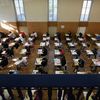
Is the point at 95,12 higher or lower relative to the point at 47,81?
lower

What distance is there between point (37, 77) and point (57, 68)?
998cm

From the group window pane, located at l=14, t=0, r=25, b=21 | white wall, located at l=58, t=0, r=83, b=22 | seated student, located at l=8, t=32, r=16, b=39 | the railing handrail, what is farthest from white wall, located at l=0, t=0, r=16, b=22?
the railing handrail

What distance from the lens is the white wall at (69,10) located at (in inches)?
690

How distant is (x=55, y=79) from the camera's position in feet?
4.65

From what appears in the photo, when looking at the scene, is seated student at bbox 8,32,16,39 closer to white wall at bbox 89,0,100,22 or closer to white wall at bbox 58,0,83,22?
white wall at bbox 58,0,83,22

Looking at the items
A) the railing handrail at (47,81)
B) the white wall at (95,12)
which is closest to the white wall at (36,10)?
the white wall at (95,12)

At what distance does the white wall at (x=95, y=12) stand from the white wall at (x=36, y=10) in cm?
615

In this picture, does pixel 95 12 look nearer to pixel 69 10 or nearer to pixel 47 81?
pixel 69 10

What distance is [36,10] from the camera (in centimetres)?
1812

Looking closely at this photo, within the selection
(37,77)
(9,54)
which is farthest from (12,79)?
(9,54)

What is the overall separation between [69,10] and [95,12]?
351 cm

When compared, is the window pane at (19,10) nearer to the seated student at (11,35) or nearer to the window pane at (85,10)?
the seated student at (11,35)

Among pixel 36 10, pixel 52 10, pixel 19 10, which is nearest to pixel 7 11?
pixel 19 10

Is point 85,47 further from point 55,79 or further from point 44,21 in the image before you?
point 55,79
